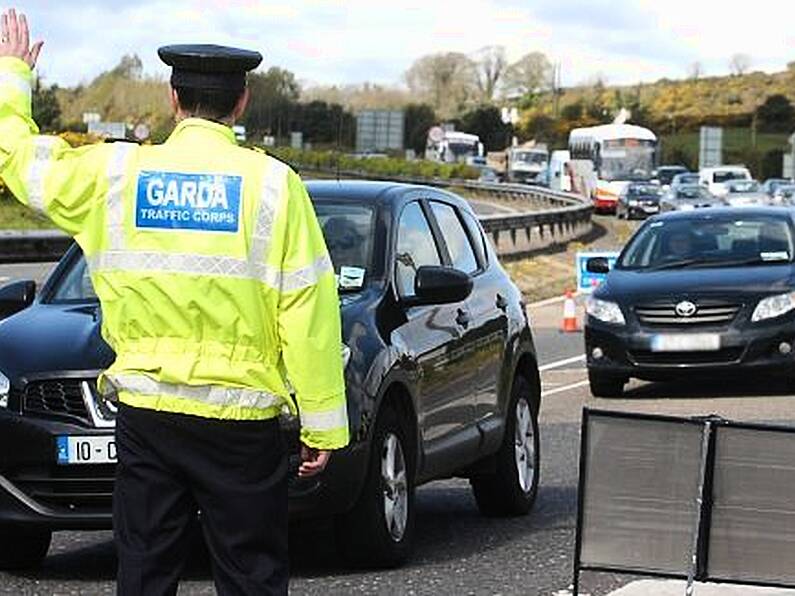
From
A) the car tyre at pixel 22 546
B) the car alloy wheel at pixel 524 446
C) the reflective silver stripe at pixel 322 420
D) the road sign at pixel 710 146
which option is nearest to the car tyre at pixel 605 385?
the car alloy wheel at pixel 524 446

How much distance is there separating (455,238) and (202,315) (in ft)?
17.7

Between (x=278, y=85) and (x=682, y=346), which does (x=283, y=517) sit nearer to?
(x=682, y=346)

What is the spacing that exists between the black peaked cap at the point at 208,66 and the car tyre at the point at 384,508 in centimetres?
335

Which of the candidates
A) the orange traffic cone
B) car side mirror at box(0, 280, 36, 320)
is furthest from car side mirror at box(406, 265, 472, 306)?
the orange traffic cone

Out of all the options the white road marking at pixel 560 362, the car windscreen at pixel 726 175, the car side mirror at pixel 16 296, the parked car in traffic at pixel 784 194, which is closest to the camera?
the car side mirror at pixel 16 296

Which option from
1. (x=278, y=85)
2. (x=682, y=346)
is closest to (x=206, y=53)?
(x=682, y=346)

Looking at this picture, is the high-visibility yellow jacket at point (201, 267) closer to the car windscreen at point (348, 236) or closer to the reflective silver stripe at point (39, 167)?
the reflective silver stripe at point (39, 167)

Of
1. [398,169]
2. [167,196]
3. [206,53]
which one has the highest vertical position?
[206,53]

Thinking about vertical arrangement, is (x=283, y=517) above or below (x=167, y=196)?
below

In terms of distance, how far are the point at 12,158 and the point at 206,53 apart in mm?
543

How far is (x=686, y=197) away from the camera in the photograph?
58.4m

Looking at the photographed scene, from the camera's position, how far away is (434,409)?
899 centimetres

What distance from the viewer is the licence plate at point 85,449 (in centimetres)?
782

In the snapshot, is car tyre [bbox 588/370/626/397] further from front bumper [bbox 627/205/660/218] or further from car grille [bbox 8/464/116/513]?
front bumper [bbox 627/205/660/218]
